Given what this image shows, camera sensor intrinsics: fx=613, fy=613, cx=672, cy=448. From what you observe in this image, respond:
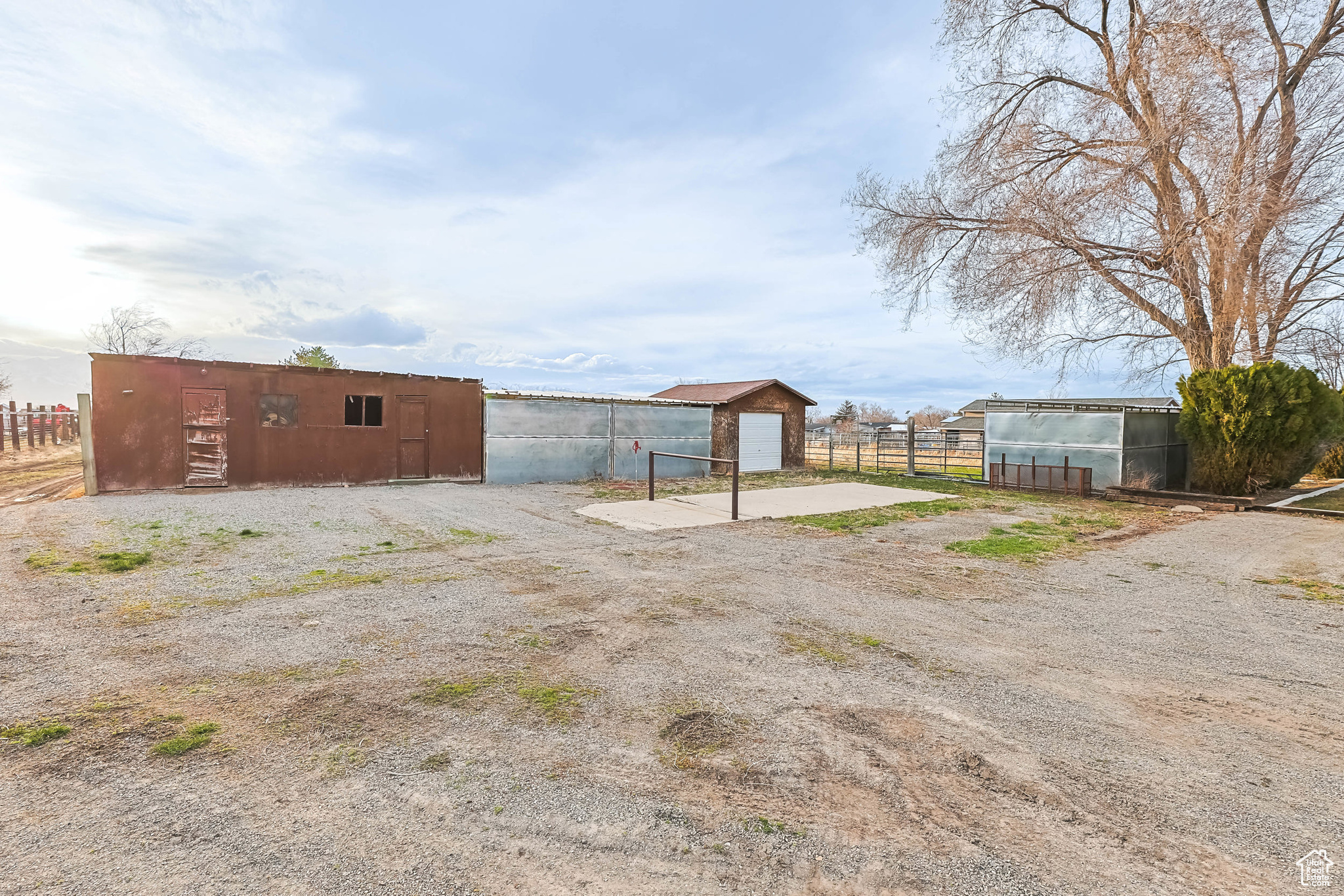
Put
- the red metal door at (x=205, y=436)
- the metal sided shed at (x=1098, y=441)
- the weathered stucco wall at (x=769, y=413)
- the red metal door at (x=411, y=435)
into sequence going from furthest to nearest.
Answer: the weathered stucco wall at (x=769, y=413) < the red metal door at (x=411, y=435) < the metal sided shed at (x=1098, y=441) < the red metal door at (x=205, y=436)

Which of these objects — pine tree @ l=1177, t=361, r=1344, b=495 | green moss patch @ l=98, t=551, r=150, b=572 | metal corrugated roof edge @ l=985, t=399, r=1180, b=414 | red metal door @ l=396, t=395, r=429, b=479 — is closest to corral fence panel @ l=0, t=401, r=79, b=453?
red metal door @ l=396, t=395, r=429, b=479

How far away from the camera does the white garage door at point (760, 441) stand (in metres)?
18.1

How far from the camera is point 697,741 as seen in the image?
271cm

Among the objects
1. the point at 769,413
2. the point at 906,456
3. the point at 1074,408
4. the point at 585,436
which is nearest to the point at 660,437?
the point at 585,436

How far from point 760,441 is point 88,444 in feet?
49.2

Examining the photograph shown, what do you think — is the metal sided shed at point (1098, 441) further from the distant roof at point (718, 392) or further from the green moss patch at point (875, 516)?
the distant roof at point (718, 392)

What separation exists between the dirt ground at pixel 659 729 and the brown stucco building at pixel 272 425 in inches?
246

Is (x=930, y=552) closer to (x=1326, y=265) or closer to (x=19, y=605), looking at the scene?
(x=19, y=605)

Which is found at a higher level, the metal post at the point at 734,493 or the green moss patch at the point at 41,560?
the metal post at the point at 734,493

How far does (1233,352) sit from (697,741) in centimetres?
1682

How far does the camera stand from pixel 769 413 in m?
18.8

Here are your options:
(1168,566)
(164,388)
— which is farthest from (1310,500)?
(164,388)

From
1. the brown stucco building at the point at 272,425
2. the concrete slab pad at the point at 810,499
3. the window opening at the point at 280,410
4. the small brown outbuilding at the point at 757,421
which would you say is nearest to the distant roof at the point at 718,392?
the small brown outbuilding at the point at 757,421

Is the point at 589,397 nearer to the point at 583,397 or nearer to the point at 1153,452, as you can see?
the point at 583,397
